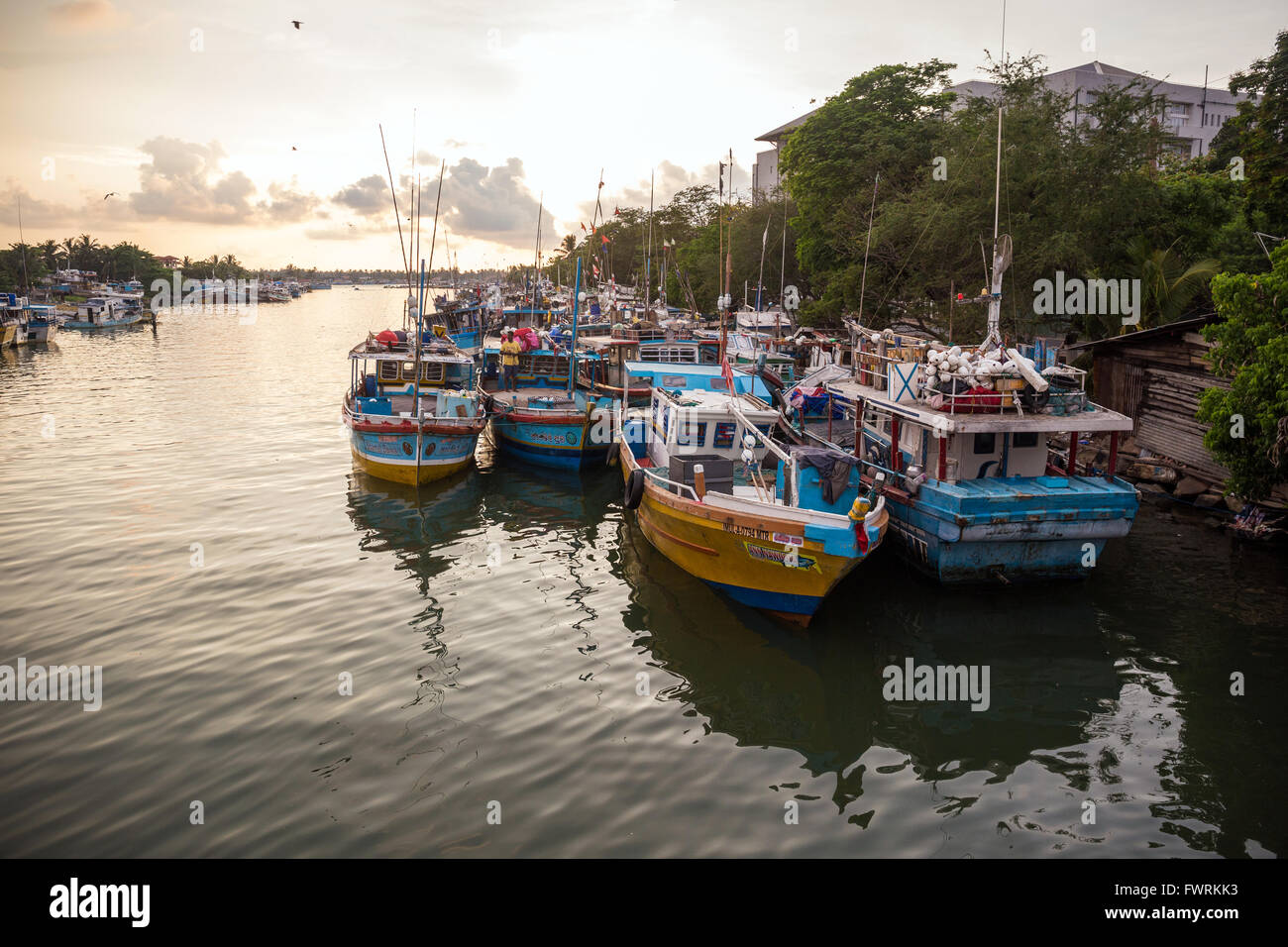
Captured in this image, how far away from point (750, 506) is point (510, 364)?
17.2 meters

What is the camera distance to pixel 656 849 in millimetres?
8469

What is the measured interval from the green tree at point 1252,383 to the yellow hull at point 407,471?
18.8 metres

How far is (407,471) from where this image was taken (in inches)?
900

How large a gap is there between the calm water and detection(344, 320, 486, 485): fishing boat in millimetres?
2481

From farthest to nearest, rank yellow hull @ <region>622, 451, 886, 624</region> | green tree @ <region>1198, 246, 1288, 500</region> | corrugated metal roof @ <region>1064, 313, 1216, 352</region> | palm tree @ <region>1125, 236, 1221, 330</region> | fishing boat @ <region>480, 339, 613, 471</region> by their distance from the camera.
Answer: palm tree @ <region>1125, 236, 1221, 330</region>, fishing boat @ <region>480, 339, 613, 471</region>, corrugated metal roof @ <region>1064, 313, 1216, 352</region>, green tree @ <region>1198, 246, 1288, 500</region>, yellow hull @ <region>622, 451, 886, 624</region>

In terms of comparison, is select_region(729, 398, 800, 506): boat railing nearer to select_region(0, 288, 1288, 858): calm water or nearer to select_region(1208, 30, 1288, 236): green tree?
select_region(0, 288, 1288, 858): calm water

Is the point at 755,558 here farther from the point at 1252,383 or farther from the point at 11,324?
the point at 11,324

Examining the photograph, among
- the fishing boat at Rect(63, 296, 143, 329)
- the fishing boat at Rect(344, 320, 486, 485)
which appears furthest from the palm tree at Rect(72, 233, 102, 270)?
the fishing boat at Rect(344, 320, 486, 485)

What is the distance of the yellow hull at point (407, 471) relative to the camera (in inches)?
900

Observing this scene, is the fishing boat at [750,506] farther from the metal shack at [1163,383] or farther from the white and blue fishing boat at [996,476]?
the metal shack at [1163,383]

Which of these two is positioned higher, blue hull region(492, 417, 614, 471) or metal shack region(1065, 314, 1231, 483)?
metal shack region(1065, 314, 1231, 483)

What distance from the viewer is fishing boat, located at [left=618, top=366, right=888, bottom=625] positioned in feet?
42.4
